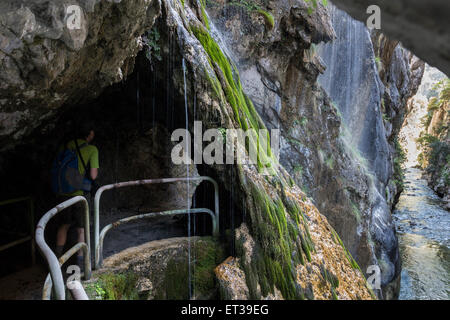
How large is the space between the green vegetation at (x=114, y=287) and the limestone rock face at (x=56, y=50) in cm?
208

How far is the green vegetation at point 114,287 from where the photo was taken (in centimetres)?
311

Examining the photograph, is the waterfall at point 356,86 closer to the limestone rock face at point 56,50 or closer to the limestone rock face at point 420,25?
the limestone rock face at point 56,50

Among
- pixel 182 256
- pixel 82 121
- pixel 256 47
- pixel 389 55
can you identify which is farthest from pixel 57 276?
pixel 389 55

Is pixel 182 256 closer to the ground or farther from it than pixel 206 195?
closer to the ground

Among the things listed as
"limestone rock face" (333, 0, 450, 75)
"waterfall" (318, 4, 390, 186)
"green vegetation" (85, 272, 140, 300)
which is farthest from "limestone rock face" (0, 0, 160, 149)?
"waterfall" (318, 4, 390, 186)

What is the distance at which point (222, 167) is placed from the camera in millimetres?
4859

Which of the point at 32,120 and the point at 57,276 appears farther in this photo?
the point at 32,120

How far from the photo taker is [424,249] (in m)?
15.9

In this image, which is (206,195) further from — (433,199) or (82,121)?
(433,199)

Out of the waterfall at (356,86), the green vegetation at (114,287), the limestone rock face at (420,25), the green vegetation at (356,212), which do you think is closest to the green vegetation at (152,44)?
the green vegetation at (114,287)

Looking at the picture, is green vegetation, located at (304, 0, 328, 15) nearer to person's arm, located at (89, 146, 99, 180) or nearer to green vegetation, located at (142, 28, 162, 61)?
green vegetation, located at (142, 28, 162, 61)

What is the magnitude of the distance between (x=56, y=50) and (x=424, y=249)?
18.8 meters

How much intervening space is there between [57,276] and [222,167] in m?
3.22

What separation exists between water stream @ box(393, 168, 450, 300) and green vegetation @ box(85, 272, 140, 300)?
12963 millimetres
